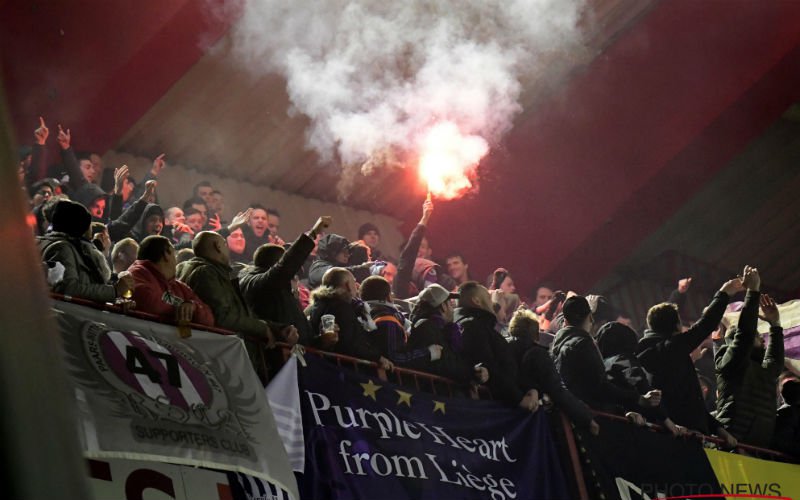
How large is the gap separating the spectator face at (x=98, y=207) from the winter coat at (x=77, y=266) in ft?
8.84

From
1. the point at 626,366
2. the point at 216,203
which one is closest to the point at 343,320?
the point at 626,366

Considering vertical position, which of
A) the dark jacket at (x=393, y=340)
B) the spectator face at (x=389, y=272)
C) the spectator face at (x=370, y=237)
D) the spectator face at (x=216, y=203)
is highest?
the spectator face at (x=216, y=203)

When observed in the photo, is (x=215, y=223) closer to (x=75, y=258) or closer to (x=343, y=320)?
(x=343, y=320)

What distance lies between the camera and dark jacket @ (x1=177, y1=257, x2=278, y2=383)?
554cm

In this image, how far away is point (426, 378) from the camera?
6.59m

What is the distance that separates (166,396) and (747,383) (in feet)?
16.4

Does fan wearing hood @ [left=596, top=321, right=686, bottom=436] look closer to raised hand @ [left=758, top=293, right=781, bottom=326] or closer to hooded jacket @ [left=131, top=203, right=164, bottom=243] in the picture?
raised hand @ [left=758, top=293, right=781, bottom=326]

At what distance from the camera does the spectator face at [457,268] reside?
10.6 metres

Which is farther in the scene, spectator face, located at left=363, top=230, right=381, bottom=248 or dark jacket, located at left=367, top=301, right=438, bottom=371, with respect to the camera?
spectator face, located at left=363, top=230, right=381, bottom=248

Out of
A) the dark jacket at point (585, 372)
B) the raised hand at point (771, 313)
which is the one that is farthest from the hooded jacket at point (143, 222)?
the raised hand at point (771, 313)

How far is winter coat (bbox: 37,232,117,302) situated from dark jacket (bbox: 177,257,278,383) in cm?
62

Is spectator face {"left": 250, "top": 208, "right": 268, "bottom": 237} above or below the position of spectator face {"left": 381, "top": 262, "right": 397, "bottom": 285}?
above

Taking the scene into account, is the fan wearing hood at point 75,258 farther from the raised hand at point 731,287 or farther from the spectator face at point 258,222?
the raised hand at point 731,287

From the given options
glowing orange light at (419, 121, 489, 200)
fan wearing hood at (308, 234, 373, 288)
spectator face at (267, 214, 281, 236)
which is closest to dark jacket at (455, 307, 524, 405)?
fan wearing hood at (308, 234, 373, 288)
